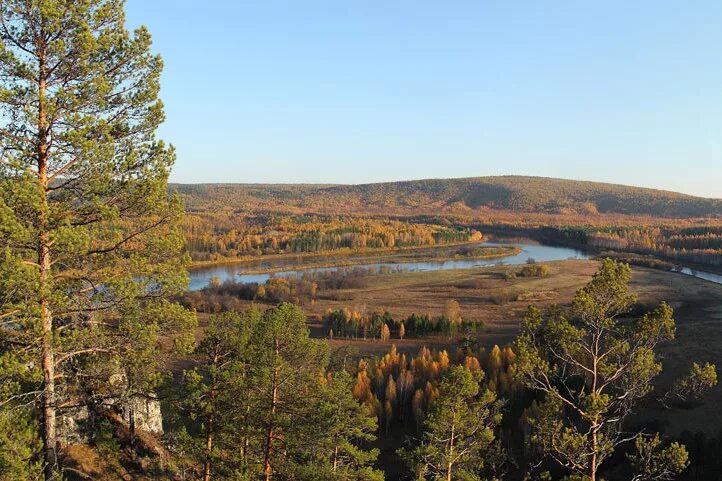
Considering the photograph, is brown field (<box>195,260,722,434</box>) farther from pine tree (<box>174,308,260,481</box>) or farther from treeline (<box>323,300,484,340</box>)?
pine tree (<box>174,308,260,481</box>)

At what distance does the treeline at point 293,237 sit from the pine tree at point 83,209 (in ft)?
357

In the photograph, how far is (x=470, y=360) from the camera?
37.7m

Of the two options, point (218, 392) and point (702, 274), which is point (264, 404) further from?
point (702, 274)

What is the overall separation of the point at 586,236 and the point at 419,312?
104 metres

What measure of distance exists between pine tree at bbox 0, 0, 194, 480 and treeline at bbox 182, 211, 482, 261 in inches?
4288

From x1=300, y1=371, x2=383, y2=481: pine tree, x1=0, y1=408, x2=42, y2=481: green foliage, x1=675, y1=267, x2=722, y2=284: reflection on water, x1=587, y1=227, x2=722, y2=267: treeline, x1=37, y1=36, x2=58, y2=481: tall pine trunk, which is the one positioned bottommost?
x1=675, y1=267, x2=722, y2=284: reflection on water

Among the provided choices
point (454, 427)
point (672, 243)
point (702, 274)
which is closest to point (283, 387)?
point (454, 427)

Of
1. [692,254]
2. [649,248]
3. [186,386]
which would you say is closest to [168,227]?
[186,386]

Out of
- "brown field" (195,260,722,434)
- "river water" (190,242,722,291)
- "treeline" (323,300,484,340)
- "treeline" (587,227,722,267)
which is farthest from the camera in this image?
"treeline" (587,227,722,267)

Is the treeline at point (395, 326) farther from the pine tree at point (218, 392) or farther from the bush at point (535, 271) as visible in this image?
the pine tree at point (218, 392)

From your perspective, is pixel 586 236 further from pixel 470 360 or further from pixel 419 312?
pixel 470 360

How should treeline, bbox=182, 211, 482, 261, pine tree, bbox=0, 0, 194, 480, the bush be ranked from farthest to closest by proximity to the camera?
treeline, bbox=182, 211, 482, 261 < the bush < pine tree, bbox=0, 0, 194, 480

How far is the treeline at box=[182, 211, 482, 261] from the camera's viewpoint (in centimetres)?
12912

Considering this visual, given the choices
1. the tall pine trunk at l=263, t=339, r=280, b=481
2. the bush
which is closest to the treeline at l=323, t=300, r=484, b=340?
the bush
